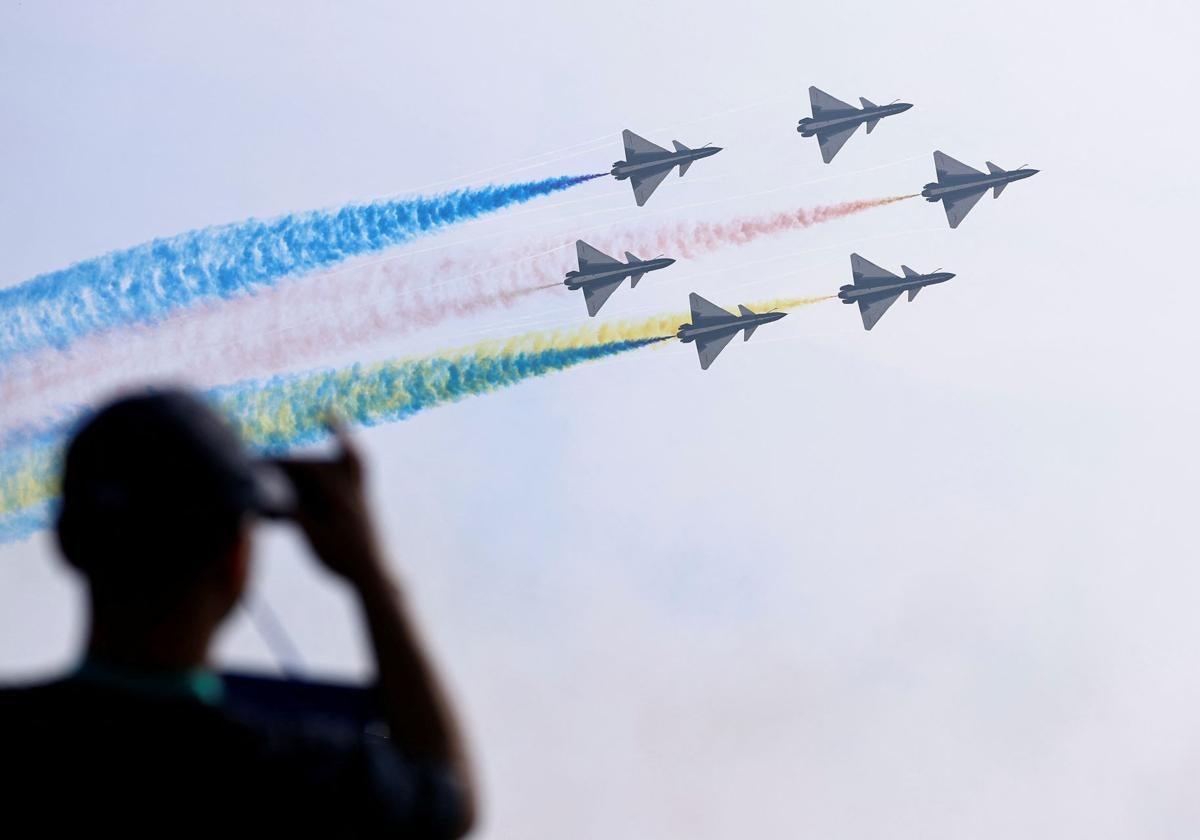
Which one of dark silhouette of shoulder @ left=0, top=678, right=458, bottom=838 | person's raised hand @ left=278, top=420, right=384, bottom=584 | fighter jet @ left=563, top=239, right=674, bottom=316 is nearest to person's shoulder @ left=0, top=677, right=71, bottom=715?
dark silhouette of shoulder @ left=0, top=678, right=458, bottom=838

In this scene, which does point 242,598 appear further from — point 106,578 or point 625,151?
point 625,151

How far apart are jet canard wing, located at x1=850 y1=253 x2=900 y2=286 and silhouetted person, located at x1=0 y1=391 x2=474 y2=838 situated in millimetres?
65722

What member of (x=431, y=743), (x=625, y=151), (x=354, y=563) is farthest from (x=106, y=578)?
(x=625, y=151)

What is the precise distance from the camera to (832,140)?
7000 centimetres

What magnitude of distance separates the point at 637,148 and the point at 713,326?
7334 mm

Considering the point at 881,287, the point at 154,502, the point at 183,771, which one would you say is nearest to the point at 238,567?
the point at 154,502

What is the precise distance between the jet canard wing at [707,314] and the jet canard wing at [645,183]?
4522mm

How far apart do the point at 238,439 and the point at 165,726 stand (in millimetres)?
700

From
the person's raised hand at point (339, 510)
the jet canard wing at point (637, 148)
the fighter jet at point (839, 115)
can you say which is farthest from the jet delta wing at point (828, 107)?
the person's raised hand at point (339, 510)

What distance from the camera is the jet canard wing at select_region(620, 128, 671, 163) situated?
65.4m

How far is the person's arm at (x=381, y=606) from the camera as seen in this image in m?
4.30

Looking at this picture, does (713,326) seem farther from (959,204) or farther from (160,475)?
(160,475)

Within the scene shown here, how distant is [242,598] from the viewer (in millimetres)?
4219

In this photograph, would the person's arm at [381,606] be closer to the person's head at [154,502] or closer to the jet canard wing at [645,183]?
the person's head at [154,502]
